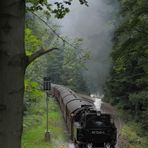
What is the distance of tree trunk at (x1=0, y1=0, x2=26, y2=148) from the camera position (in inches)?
118

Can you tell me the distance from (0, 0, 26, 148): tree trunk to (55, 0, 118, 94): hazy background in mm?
43117

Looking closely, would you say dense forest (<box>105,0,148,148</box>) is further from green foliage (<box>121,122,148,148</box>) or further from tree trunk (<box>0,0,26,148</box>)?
tree trunk (<box>0,0,26,148</box>)

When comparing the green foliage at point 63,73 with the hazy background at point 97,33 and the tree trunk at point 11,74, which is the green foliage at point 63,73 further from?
the tree trunk at point 11,74

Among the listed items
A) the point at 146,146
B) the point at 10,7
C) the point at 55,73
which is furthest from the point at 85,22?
the point at 10,7

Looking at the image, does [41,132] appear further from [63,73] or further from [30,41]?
[63,73]

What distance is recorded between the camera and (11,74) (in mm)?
3031

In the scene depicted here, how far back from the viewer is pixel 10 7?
3.08 m

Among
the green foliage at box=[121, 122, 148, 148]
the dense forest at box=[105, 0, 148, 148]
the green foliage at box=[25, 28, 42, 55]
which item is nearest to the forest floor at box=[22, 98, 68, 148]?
the green foliage at box=[121, 122, 148, 148]

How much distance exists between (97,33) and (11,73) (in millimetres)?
50562

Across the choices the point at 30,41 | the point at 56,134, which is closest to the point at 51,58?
the point at 56,134

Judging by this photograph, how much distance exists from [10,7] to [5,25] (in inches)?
6.0

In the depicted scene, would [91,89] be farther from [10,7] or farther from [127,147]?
[10,7]

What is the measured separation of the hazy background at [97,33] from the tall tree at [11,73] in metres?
43.1

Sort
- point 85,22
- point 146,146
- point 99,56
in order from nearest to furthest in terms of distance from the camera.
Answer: point 146,146 → point 99,56 → point 85,22
